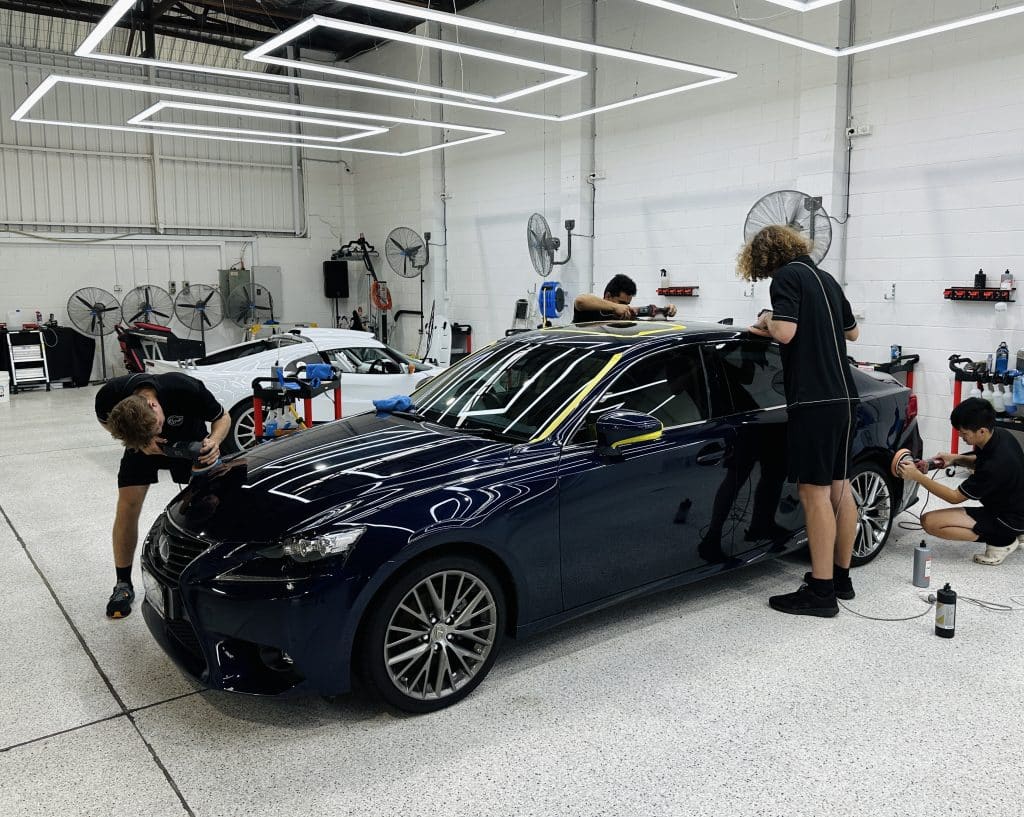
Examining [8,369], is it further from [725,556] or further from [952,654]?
[952,654]

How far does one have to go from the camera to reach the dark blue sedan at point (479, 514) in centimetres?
253

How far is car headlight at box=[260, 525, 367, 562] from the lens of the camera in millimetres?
2506

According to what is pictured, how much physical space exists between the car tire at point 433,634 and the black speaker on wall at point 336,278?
13436 millimetres

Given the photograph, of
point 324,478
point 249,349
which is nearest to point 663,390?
point 324,478

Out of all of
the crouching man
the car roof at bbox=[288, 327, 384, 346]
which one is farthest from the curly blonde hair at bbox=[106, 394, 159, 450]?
the car roof at bbox=[288, 327, 384, 346]

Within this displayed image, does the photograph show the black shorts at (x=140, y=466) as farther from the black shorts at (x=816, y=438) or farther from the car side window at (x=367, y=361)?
the car side window at (x=367, y=361)

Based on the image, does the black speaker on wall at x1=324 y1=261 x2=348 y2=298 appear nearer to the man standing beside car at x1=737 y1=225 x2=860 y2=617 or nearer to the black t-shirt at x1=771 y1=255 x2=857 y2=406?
the man standing beside car at x1=737 y1=225 x2=860 y2=617

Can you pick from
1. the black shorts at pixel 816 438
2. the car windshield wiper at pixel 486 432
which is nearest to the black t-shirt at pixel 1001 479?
the black shorts at pixel 816 438

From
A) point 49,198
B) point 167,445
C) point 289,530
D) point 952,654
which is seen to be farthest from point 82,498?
point 49,198

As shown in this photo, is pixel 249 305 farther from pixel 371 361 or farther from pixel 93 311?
pixel 371 361

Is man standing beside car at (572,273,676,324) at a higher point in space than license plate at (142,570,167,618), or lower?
higher

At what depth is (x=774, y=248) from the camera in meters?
3.57

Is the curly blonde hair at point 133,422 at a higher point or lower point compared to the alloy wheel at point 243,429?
higher

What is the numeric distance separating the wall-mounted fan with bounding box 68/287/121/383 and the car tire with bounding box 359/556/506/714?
11.7 meters
